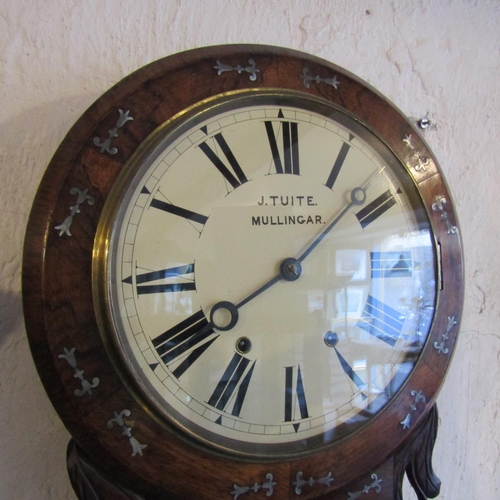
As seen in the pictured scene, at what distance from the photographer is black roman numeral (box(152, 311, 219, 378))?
47 centimetres

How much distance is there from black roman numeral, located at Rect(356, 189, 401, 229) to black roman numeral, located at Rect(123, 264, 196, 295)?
0.71 feet

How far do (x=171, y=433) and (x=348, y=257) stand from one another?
0.27m

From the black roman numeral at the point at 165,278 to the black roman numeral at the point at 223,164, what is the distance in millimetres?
105

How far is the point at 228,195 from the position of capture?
51 cm

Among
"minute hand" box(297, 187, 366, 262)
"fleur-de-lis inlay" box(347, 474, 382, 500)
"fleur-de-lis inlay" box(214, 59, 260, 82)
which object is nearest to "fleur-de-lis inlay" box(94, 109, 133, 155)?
"fleur-de-lis inlay" box(214, 59, 260, 82)

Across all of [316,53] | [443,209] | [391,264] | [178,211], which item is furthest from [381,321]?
[316,53]

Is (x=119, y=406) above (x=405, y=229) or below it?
below

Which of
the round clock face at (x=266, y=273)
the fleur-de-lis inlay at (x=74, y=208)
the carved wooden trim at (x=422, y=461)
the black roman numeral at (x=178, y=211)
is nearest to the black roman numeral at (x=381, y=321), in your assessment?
the round clock face at (x=266, y=273)

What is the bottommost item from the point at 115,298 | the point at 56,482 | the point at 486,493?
the point at 486,493

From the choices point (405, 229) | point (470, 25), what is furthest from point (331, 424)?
point (470, 25)

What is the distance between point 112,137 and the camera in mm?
467

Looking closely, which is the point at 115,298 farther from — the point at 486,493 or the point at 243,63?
the point at 486,493

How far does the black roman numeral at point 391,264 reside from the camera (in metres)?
0.56

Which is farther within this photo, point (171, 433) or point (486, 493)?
point (486, 493)
